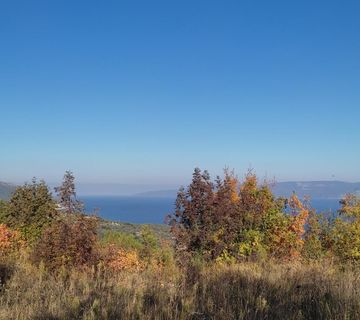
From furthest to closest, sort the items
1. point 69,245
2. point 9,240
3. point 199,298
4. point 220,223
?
point 9,240 < point 220,223 < point 69,245 < point 199,298

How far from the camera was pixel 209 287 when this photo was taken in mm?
6070

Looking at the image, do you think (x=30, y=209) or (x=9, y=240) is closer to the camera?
(x=9, y=240)

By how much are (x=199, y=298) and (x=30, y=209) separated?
1612 centimetres

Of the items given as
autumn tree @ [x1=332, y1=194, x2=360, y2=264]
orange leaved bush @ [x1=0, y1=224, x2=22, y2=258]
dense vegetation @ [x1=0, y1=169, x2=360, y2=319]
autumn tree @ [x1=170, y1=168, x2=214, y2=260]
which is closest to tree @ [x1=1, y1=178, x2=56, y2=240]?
dense vegetation @ [x1=0, y1=169, x2=360, y2=319]

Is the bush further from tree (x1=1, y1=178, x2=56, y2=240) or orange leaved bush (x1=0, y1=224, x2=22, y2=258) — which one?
tree (x1=1, y1=178, x2=56, y2=240)

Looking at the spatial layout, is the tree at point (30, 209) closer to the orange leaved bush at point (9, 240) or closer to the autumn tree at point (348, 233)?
the orange leaved bush at point (9, 240)

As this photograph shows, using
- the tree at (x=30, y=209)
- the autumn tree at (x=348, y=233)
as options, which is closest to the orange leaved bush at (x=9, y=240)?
the tree at (x=30, y=209)

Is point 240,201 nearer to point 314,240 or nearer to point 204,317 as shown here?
point 314,240

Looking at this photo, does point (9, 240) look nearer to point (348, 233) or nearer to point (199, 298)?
point (348, 233)

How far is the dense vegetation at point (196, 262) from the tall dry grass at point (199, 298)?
0.06 ft

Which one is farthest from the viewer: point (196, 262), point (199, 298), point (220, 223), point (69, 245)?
point (220, 223)

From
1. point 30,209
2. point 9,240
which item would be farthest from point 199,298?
point 30,209

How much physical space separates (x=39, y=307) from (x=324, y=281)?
378 cm

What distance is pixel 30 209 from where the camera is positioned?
1992cm
